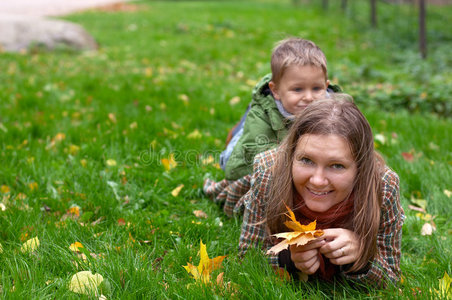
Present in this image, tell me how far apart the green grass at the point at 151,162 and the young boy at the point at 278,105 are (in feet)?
0.80

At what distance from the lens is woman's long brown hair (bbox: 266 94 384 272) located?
1.79m

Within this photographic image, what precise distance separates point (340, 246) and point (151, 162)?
196 centimetres

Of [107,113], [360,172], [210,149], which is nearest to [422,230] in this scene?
[360,172]

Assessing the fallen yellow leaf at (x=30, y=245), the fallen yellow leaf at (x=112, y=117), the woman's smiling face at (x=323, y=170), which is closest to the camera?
the woman's smiling face at (x=323, y=170)

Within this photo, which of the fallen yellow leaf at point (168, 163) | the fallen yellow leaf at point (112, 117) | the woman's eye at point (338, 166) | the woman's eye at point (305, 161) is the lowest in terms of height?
the fallen yellow leaf at point (168, 163)

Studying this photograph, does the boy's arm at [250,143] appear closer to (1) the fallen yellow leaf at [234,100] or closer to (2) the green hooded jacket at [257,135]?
(2) the green hooded jacket at [257,135]

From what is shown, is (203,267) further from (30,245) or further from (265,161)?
(30,245)

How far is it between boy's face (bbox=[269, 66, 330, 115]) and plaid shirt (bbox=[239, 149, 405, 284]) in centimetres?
65

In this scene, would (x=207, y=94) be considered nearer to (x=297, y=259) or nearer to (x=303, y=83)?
(x=303, y=83)

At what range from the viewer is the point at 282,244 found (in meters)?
1.68

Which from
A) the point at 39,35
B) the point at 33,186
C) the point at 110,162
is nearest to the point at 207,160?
the point at 110,162

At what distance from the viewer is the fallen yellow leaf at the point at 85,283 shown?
1.87 metres

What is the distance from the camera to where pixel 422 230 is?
2623 millimetres

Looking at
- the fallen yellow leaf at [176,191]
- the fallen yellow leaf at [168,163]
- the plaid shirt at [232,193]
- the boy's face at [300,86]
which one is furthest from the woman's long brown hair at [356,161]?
the fallen yellow leaf at [168,163]
